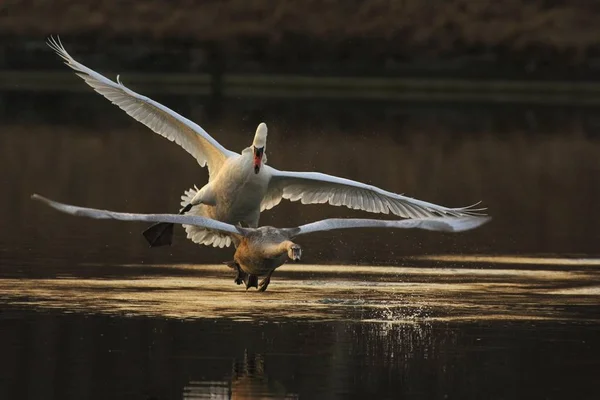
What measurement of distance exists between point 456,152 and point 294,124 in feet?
21.9

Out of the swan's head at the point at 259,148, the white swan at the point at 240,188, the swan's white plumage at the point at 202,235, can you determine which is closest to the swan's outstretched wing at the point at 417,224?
the swan's head at the point at 259,148

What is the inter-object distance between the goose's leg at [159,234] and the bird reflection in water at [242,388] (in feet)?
16.7

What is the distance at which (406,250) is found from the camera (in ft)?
72.4

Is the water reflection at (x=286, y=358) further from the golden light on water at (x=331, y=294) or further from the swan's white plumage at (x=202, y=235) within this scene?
the swan's white plumage at (x=202, y=235)

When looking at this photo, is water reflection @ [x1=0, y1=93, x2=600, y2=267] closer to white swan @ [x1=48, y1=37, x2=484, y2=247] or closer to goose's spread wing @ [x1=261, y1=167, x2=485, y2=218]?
white swan @ [x1=48, y1=37, x2=484, y2=247]

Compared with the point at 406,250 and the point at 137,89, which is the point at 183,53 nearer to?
the point at 137,89

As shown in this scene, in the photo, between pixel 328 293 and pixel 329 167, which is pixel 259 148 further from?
pixel 329 167

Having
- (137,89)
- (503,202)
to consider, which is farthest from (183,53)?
(503,202)

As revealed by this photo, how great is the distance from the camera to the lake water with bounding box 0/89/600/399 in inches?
562

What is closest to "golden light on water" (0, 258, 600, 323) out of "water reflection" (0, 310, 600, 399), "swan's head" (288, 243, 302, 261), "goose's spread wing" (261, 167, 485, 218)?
"water reflection" (0, 310, 600, 399)

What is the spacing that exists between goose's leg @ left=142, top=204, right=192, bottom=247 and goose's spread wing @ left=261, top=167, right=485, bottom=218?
2.92ft

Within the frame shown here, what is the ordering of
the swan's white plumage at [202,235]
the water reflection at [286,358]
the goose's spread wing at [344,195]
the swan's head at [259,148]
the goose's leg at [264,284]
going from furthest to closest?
the swan's white plumage at [202,235] < the goose's spread wing at [344,195] < the swan's head at [259,148] < the goose's leg at [264,284] < the water reflection at [286,358]

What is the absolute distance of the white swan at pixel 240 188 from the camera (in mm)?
18766

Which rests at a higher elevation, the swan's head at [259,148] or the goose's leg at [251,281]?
the swan's head at [259,148]
